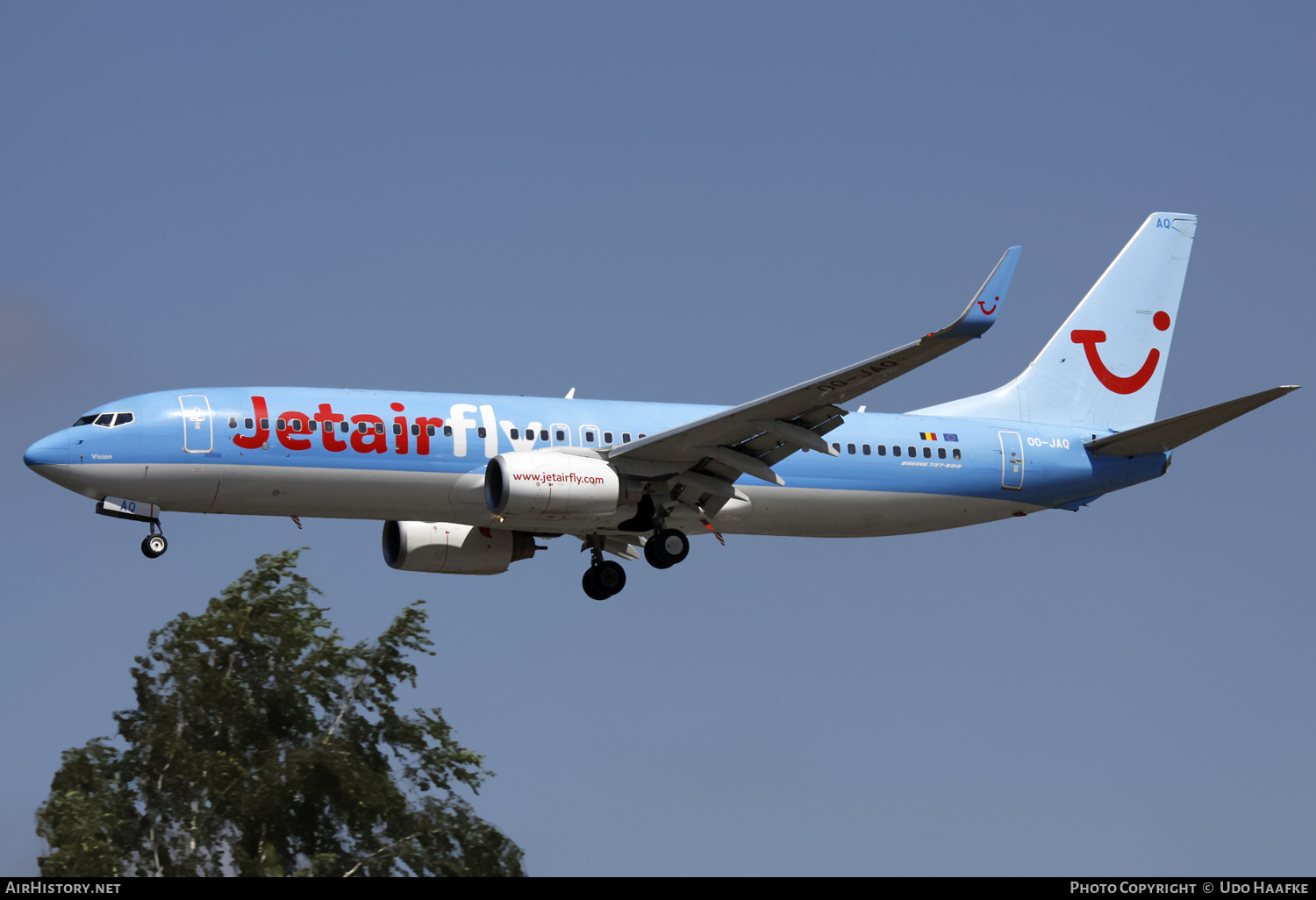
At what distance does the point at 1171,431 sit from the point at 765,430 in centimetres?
1064

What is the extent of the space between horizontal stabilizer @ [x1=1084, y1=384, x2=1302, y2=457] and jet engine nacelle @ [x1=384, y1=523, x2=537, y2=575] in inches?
560

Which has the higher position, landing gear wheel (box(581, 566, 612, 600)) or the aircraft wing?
the aircraft wing

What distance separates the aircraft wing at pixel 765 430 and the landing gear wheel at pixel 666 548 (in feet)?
3.62

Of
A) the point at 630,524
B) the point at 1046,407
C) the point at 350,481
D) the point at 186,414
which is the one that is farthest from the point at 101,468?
the point at 1046,407

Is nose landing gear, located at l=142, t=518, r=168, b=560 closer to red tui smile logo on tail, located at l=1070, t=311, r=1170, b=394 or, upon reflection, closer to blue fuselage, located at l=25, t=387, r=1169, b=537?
blue fuselage, located at l=25, t=387, r=1169, b=537

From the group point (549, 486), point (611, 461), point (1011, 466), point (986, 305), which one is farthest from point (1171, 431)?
point (549, 486)

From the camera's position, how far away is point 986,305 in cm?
2680

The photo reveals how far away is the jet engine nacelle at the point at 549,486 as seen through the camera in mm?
31453

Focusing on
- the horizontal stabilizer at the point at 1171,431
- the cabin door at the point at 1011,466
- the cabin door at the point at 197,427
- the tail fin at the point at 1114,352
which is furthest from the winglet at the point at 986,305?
the cabin door at the point at 197,427

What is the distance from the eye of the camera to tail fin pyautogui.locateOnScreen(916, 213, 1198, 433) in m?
39.7

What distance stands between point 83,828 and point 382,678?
340 inches

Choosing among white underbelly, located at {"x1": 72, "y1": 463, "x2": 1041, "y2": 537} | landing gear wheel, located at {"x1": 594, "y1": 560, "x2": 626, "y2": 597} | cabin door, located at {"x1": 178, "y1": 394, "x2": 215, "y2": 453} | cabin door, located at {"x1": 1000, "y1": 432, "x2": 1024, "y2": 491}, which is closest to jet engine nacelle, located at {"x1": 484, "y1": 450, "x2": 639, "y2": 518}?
white underbelly, located at {"x1": 72, "y1": 463, "x2": 1041, "y2": 537}

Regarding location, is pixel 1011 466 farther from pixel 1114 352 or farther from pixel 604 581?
pixel 604 581

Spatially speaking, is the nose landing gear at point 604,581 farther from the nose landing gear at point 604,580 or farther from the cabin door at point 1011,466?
the cabin door at point 1011,466
